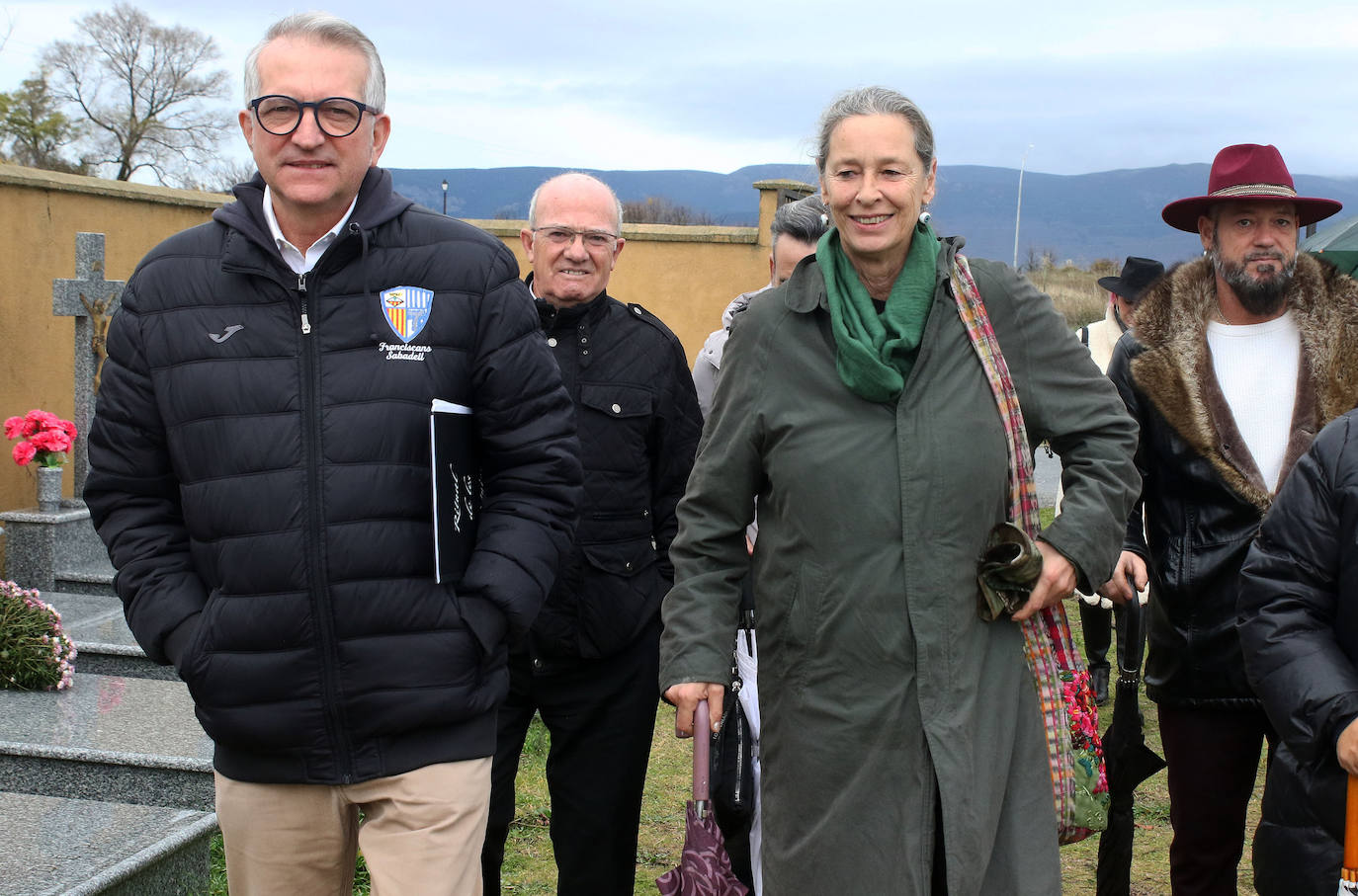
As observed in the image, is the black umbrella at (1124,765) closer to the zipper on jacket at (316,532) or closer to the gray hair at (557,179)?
the gray hair at (557,179)

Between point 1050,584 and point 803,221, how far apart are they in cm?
213

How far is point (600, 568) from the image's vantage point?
12.4 ft

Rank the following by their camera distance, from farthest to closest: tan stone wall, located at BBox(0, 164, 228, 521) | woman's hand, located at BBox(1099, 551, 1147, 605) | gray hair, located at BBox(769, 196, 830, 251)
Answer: tan stone wall, located at BBox(0, 164, 228, 521) → gray hair, located at BBox(769, 196, 830, 251) → woman's hand, located at BBox(1099, 551, 1147, 605)

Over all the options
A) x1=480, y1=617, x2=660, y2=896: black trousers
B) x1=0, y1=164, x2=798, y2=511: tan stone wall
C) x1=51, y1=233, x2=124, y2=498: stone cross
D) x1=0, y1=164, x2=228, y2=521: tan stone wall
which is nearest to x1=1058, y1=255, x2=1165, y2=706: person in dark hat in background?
x1=480, y1=617, x2=660, y2=896: black trousers

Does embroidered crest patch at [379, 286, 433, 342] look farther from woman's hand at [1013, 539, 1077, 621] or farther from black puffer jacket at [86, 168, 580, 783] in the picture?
woman's hand at [1013, 539, 1077, 621]

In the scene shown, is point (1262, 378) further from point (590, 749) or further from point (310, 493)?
point (310, 493)

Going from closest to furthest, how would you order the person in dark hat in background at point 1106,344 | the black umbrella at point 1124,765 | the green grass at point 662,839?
1. the black umbrella at point 1124,765
2. the green grass at point 662,839
3. the person in dark hat in background at point 1106,344

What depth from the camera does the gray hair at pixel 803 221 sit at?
4.49 metres

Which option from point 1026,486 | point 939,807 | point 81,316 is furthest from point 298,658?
point 81,316

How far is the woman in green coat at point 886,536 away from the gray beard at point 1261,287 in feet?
3.98

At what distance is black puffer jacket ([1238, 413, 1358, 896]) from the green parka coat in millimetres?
337

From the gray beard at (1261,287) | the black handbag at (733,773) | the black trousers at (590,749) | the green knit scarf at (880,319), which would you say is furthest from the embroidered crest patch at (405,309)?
the gray beard at (1261,287)

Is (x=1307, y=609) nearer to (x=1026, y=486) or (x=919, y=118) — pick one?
(x=1026, y=486)

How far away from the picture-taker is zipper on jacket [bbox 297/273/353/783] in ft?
8.46
